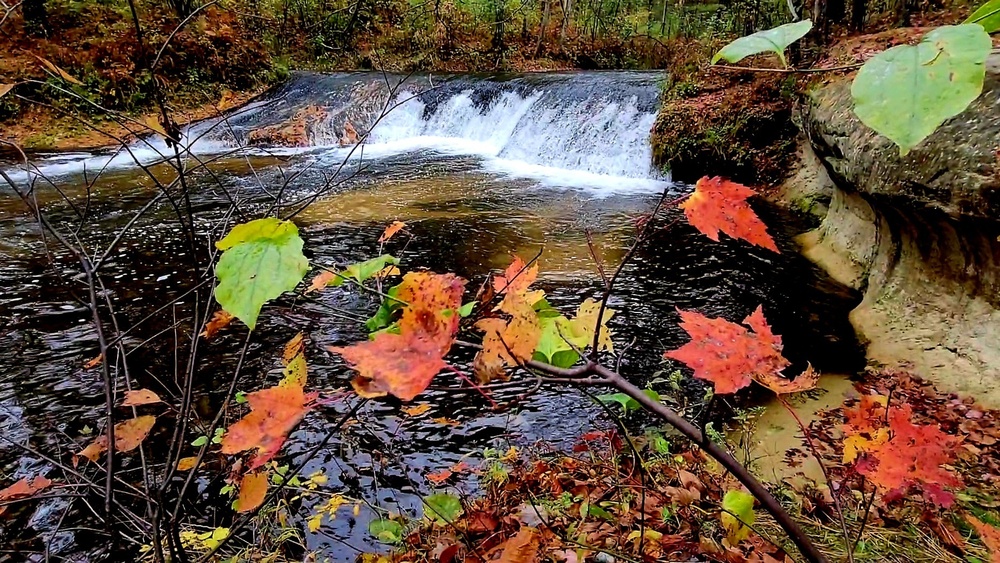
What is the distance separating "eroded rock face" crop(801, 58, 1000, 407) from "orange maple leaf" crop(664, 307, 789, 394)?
10.00 feet

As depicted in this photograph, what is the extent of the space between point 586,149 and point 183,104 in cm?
940

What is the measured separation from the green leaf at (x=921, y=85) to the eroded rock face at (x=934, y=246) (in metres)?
3.67

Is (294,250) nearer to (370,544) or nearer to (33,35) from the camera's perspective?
(370,544)

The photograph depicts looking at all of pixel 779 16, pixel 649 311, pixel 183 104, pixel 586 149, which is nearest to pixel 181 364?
pixel 649 311

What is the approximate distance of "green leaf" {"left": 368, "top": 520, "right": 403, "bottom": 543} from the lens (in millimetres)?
2348

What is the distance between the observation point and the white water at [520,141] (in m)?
9.35

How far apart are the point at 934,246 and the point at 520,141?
773 centimetres

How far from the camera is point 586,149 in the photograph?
989 cm

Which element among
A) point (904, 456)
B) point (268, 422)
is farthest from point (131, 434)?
point (904, 456)

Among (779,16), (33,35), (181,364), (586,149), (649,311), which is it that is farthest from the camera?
(779,16)

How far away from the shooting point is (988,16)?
1.67ft

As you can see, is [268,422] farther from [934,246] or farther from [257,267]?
[934,246]

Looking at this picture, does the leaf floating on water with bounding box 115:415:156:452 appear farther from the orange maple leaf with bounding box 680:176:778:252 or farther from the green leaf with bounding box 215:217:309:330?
the orange maple leaf with bounding box 680:176:778:252

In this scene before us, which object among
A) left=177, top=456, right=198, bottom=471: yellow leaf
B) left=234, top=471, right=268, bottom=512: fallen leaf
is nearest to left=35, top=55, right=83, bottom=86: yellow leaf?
left=234, top=471, right=268, bottom=512: fallen leaf
